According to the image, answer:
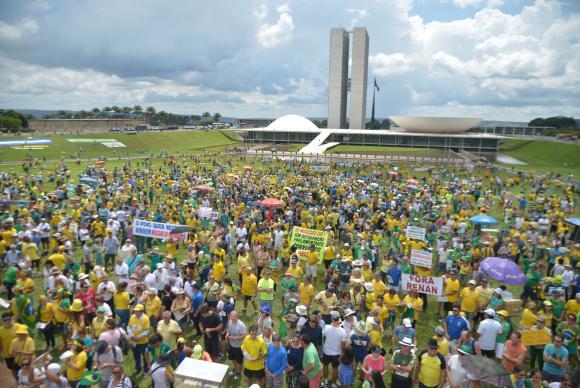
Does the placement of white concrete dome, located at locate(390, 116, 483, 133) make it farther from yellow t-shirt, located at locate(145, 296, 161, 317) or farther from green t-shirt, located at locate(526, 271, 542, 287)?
yellow t-shirt, located at locate(145, 296, 161, 317)

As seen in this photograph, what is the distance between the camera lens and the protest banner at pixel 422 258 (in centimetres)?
1052

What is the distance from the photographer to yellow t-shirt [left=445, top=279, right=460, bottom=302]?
9.44 metres

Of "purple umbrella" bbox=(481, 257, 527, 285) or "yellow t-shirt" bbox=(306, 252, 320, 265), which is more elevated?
"purple umbrella" bbox=(481, 257, 527, 285)

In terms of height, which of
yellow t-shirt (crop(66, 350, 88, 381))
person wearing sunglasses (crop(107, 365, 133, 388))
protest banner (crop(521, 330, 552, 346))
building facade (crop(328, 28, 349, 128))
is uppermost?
building facade (crop(328, 28, 349, 128))

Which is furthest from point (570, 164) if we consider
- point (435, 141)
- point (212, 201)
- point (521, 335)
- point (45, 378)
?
point (45, 378)

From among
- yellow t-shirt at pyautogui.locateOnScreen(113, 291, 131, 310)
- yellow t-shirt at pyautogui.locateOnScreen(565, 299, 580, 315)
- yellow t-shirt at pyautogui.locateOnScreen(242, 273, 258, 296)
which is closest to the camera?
yellow t-shirt at pyautogui.locateOnScreen(113, 291, 131, 310)

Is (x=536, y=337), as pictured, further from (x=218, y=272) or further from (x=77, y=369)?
(x=77, y=369)

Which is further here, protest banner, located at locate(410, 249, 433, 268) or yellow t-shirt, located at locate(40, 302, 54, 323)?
protest banner, located at locate(410, 249, 433, 268)

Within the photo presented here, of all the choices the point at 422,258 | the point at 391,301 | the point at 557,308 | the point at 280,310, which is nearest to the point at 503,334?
the point at 391,301

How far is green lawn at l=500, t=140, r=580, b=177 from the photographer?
47.4 metres

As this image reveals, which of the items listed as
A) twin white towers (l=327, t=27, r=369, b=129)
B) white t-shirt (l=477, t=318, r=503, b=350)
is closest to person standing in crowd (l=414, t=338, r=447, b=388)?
white t-shirt (l=477, t=318, r=503, b=350)

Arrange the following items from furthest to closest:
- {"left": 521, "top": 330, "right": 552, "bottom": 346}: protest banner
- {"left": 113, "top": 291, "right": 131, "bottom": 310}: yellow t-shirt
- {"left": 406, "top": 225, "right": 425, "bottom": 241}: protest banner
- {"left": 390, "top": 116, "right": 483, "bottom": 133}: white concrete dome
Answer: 1. {"left": 390, "top": 116, "right": 483, "bottom": 133}: white concrete dome
2. {"left": 406, "top": 225, "right": 425, "bottom": 241}: protest banner
3. {"left": 113, "top": 291, "right": 131, "bottom": 310}: yellow t-shirt
4. {"left": 521, "top": 330, "right": 552, "bottom": 346}: protest banner

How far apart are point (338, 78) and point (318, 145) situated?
4707cm

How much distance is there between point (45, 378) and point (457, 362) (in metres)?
6.08
